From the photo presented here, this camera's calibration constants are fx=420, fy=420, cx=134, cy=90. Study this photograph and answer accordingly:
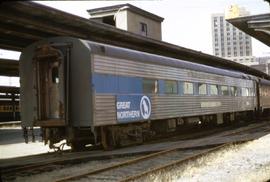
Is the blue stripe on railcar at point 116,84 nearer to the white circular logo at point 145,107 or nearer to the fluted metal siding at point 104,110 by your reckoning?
the fluted metal siding at point 104,110

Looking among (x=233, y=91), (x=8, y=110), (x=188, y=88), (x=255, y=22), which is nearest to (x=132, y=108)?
(x=188, y=88)

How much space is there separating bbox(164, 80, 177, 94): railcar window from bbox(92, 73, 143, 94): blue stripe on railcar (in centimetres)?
195

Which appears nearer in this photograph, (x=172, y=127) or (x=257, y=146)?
(x=257, y=146)

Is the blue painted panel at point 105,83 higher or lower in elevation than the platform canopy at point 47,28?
lower

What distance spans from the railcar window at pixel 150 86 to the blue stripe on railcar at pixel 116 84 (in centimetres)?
32

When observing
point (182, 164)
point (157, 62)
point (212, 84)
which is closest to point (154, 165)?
point (182, 164)

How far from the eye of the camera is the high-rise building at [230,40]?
194 feet

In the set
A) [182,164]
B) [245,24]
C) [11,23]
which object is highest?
[245,24]

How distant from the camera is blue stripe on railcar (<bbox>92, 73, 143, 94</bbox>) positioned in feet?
40.1

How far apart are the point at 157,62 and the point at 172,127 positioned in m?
3.03

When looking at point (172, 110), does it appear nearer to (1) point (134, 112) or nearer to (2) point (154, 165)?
(1) point (134, 112)

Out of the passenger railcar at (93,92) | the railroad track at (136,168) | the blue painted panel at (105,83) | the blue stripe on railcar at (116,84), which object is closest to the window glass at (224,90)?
Result: the passenger railcar at (93,92)

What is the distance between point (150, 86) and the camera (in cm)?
1512

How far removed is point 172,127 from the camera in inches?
675
